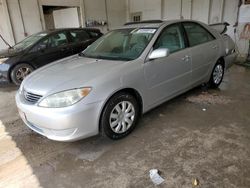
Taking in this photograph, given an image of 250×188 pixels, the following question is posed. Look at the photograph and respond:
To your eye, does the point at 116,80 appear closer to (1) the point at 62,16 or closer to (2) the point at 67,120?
(2) the point at 67,120

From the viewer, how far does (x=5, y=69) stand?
5.31m

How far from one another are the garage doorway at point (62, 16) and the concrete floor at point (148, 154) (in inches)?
284

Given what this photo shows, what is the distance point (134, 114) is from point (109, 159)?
67 centimetres

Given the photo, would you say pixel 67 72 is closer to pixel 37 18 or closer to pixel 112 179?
pixel 112 179

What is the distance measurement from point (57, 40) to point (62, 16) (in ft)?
18.6

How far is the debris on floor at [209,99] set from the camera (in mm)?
3767

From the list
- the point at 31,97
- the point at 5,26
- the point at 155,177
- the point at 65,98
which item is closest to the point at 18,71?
the point at 5,26

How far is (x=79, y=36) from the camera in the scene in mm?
6340

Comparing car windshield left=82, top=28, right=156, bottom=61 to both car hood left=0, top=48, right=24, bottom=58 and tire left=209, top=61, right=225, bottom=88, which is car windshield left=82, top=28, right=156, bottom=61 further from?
car hood left=0, top=48, right=24, bottom=58

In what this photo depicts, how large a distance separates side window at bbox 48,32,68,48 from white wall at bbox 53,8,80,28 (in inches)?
152

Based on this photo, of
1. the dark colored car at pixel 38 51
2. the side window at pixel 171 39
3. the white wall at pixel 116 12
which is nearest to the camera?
the side window at pixel 171 39

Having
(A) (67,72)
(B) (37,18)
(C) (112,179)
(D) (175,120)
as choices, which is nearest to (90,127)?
(C) (112,179)

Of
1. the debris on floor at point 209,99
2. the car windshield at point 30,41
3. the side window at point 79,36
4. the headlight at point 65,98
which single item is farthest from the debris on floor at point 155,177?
the side window at point 79,36

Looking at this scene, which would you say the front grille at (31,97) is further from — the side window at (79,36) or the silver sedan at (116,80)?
the side window at (79,36)
